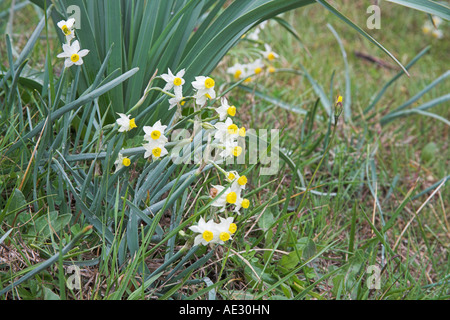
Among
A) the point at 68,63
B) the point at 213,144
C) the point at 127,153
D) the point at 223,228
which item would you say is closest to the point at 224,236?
the point at 223,228

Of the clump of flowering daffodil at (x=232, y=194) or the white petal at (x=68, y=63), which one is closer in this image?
the clump of flowering daffodil at (x=232, y=194)

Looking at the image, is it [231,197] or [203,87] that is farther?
[203,87]

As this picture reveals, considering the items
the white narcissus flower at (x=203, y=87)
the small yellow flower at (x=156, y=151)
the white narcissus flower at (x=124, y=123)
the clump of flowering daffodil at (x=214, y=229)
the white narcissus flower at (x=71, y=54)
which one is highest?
the white narcissus flower at (x=71, y=54)

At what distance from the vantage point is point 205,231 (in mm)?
1012

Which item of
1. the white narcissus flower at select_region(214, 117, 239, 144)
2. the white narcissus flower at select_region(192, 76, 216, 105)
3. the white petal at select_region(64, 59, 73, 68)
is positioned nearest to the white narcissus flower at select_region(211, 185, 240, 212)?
the white narcissus flower at select_region(214, 117, 239, 144)

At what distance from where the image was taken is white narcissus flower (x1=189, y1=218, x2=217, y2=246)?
101 cm

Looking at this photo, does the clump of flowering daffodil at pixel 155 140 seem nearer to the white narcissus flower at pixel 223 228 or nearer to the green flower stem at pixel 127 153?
the green flower stem at pixel 127 153

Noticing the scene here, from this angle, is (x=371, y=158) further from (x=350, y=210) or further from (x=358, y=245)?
(x=358, y=245)

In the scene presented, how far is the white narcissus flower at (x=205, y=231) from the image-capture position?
101 centimetres

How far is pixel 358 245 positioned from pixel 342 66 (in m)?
1.49

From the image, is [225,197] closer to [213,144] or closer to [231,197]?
[231,197]

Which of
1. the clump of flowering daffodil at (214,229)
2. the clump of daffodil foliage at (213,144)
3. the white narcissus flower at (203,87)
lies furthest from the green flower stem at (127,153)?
the clump of flowering daffodil at (214,229)

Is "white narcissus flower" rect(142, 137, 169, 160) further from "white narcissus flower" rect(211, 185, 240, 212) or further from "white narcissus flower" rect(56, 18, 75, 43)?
"white narcissus flower" rect(56, 18, 75, 43)
